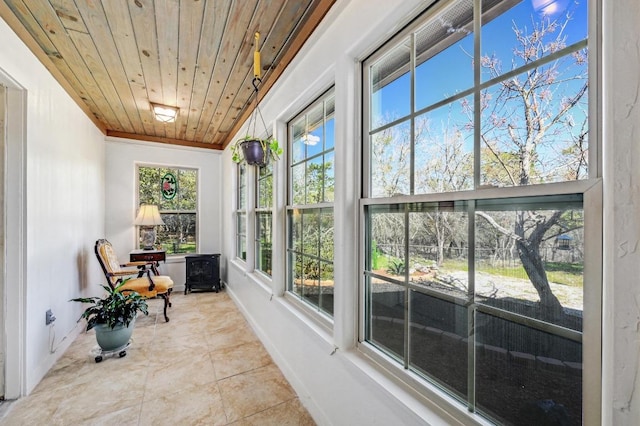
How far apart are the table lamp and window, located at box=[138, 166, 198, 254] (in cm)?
23

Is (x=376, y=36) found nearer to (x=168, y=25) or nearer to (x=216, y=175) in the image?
(x=168, y=25)

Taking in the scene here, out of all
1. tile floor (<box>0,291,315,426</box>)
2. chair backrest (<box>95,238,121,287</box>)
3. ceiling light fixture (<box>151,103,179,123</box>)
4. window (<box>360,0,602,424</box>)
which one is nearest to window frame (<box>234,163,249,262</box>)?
ceiling light fixture (<box>151,103,179,123</box>)

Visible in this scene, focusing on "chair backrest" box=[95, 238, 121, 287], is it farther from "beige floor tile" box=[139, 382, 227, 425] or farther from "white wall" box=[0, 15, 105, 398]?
"beige floor tile" box=[139, 382, 227, 425]

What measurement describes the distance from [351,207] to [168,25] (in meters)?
1.70

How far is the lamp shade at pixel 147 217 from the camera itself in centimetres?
411

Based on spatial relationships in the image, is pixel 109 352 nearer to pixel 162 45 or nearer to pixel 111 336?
pixel 111 336

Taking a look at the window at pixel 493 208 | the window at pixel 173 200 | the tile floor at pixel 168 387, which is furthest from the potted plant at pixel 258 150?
the window at pixel 173 200

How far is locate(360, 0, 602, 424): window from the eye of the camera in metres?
0.75

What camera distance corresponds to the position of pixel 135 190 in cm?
443

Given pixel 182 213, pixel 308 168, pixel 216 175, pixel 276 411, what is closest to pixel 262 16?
pixel 308 168

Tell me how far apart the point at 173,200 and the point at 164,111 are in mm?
→ 1954

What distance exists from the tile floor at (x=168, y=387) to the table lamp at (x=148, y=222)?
5.15 ft

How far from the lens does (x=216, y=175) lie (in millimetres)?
4918

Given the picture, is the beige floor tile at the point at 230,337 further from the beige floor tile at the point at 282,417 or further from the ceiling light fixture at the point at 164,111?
the ceiling light fixture at the point at 164,111
